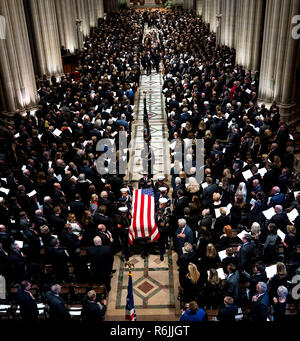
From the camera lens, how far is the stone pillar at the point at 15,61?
17.5 m

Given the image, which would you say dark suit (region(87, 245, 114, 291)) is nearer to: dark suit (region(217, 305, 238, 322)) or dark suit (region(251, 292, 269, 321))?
dark suit (region(217, 305, 238, 322))

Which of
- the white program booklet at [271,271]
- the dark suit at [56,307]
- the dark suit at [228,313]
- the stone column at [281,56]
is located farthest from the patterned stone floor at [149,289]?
the stone column at [281,56]

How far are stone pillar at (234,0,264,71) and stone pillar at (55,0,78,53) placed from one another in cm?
1314

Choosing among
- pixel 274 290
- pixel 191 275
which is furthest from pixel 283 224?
pixel 191 275

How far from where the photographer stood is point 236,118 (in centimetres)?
1516

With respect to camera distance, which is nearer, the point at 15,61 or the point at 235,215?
the point at 235,215

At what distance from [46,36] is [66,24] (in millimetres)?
7517

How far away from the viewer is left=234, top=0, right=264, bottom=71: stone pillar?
23100 millimetres

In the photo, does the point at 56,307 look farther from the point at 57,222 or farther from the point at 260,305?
the point at 260,305

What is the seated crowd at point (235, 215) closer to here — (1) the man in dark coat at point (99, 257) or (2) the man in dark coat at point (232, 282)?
(2) the man in dark coat at point (232, 282)

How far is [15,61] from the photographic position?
18.1m

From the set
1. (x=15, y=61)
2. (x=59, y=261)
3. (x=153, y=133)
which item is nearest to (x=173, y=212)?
(x=59, y=261)
